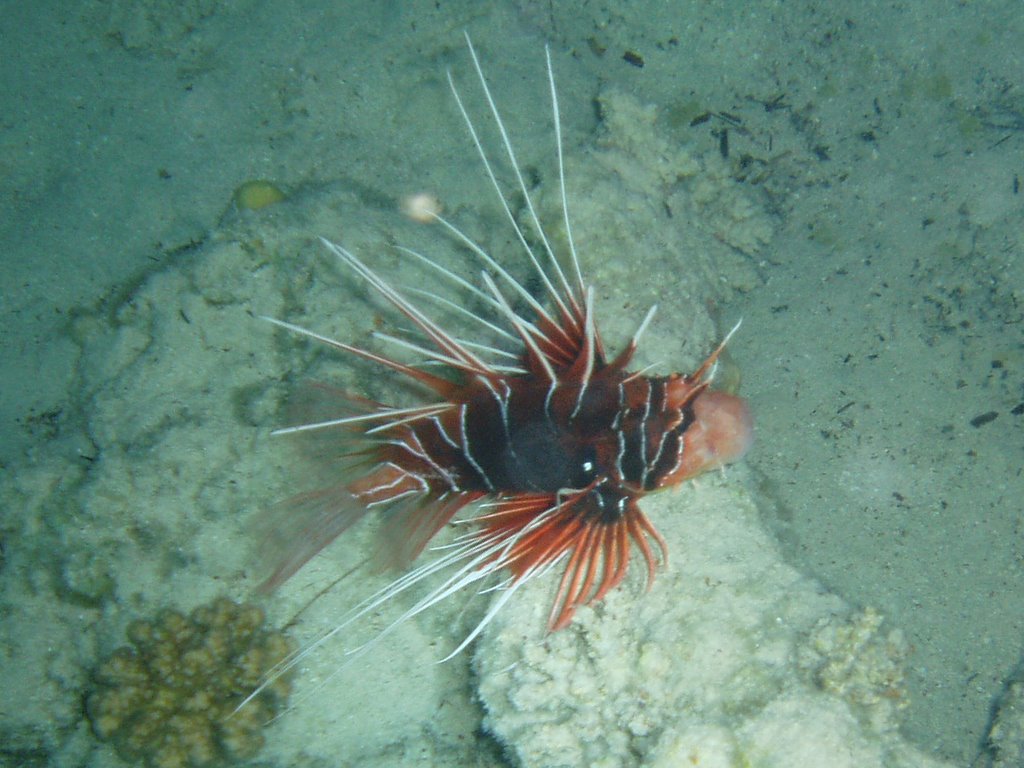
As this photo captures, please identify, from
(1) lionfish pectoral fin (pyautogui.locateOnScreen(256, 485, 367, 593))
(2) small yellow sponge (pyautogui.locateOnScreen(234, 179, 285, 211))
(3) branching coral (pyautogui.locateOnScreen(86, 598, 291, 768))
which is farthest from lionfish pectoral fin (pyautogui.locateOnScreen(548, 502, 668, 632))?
(2) small yellow sponge (pyautogui.locateOnScreen(234, 179, 285, 211))

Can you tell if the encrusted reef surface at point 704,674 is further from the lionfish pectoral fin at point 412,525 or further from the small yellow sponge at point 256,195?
the small yellow sponge at point 256,195

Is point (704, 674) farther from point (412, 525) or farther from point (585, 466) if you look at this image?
point (412, 525)

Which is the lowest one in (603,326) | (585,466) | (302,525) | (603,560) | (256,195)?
(603,560)

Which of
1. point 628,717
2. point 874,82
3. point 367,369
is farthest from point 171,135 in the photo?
point 874,82

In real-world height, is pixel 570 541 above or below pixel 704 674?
above

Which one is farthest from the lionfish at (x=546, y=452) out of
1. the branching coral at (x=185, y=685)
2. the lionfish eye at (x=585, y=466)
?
the branching coral at (x=185, y=685)

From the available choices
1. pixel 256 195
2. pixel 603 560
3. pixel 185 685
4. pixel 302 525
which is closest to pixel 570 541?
pixel 603 560

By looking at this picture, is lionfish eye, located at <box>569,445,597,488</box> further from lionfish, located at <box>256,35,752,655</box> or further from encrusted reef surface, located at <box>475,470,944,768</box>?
encrusted reef surface, located at <box>475,470,944,768</box>
